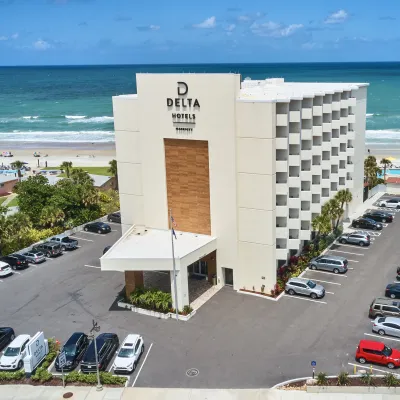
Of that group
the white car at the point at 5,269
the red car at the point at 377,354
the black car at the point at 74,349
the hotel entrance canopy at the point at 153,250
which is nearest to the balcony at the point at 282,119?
the hotel entrance canopy at the point at 153,250

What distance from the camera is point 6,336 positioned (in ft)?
120

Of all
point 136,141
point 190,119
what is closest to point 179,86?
point 190,119

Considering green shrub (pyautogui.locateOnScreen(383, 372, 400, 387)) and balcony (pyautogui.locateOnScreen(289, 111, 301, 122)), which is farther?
balcony (pyautogui.locateOnScreen(289, 111, 301, 122))

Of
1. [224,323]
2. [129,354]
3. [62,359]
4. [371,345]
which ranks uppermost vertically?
[371,345]

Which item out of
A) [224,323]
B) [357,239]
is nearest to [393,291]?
[357,239]

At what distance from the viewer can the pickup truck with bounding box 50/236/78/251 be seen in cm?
5438

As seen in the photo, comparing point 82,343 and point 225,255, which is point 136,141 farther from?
point 82,343

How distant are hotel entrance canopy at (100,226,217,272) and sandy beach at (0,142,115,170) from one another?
6003 centimetres

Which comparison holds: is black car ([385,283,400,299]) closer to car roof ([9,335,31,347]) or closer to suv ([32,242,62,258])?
car roof ([9,335,31,347])

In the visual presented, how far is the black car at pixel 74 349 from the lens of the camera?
32.8m

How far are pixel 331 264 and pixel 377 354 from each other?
1484 centimetres

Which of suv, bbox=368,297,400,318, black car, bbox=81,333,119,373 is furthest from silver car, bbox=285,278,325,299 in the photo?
black car, bbox=81,333,119,373

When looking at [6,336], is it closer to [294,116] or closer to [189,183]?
[189,183]

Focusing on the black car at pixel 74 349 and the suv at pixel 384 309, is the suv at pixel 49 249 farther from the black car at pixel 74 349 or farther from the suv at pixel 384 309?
the suv at pixel 384 309
